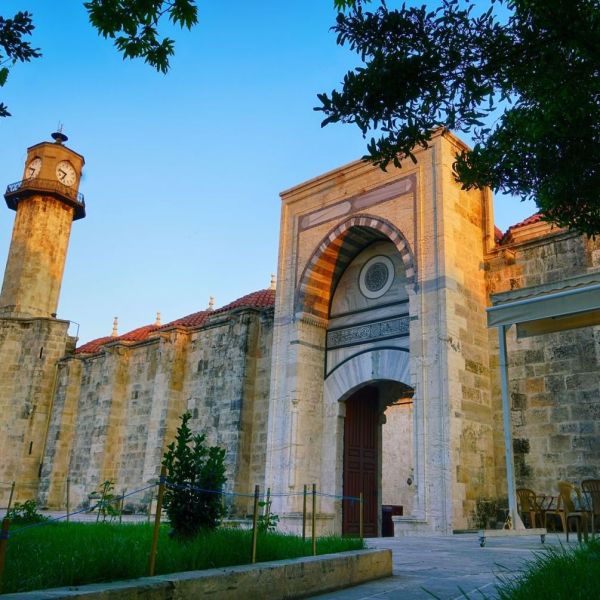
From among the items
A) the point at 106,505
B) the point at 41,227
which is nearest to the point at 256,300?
the point at 106,505

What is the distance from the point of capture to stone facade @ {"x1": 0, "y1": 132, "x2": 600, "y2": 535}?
8.85 meters

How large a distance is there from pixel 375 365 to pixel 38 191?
15768 mm

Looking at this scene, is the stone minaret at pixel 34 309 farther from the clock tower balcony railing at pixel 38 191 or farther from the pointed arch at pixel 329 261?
the pointed arch at pixel 329 261

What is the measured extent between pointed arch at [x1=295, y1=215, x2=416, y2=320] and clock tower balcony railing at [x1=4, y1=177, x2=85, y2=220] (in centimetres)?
1354

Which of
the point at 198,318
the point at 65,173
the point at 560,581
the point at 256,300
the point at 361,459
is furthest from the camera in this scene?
the point at 65,173

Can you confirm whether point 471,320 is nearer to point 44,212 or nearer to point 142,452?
point 142,452

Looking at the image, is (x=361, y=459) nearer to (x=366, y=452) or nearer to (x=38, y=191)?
(x=366, y=452)

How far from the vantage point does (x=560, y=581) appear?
3.03 m

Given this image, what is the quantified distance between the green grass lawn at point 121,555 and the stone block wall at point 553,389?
462cm

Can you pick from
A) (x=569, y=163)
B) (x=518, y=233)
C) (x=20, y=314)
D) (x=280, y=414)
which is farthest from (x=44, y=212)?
(x=569, y=163)

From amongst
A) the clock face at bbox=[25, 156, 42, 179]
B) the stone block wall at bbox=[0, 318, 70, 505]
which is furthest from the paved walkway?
the clock face at bbox=[25, 156, 42, 179]

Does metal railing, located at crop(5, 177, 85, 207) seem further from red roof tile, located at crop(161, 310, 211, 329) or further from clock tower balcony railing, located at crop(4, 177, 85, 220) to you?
red roof tile, located at crop(161, 310, 211, 329)

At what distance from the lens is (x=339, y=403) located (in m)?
11.3

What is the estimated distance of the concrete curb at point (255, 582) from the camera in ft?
9.46
